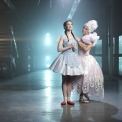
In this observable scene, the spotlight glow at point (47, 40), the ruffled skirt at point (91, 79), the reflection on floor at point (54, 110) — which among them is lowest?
the reflection on floor at point (54, 110)

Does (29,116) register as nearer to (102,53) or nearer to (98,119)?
(98,119)

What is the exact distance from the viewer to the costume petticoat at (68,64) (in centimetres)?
654

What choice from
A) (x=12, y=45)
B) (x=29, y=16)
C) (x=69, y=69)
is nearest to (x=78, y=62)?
(x=69, y=69)

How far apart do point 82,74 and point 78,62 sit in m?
0.38

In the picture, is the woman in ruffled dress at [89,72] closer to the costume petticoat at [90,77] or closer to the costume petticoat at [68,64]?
the costume petticoat at [90,77]

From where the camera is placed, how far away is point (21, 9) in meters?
22.9

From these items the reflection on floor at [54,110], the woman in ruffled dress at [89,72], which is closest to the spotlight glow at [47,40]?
the reflection on floor at [54,110]

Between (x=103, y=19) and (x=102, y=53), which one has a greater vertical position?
(x=103, y=19)

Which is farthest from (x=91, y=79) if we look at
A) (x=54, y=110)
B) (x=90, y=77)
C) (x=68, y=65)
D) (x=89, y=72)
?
(x=54, y=110)

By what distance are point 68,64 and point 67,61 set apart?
0.23 ft

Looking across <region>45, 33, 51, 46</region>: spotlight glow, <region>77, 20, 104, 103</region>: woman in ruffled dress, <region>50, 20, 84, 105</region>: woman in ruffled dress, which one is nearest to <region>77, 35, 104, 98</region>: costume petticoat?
<region>77, 20, 104, 103</region>: woman in ruffled dress

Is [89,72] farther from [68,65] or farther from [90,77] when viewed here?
[68,65]

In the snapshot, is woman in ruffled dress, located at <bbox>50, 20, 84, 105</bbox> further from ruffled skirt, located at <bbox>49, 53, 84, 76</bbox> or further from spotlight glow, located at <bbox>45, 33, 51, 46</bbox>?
spotlight glow, located at <bbox>45, 33, 51, 46</bbox>

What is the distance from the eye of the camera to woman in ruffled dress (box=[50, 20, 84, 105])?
6.55m
